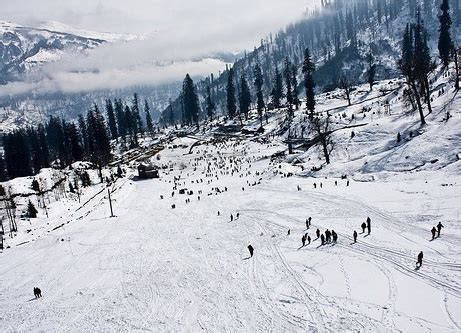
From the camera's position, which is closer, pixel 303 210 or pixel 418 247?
pixel 418 247

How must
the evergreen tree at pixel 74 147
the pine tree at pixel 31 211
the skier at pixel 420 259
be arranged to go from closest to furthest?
the skier at pixel 420 259 < the pine tree at pixel 31 211 < the evergreen tree at pixel 74 147

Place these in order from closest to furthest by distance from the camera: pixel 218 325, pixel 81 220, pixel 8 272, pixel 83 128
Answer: pixel 218 325
pixel 8 272
pixel 81 220
pixel 83 128

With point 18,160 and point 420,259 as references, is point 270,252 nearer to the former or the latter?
point 420,259

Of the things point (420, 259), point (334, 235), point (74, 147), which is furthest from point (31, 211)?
point (420, 259)

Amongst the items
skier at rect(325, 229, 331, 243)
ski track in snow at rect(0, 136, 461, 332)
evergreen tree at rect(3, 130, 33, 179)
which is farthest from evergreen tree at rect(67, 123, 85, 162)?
skier at rect(325, 229, 331, 243)

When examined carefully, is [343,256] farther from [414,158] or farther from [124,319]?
[414,158]

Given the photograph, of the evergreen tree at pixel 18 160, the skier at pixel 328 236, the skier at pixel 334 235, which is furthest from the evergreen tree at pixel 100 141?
the skier at pixel 334 235

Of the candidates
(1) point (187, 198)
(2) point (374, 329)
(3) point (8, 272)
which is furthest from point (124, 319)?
(1) point (187, 198)

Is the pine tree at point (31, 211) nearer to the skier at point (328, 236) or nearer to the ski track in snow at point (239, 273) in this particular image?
the ski track in snow at point (239, 273)
